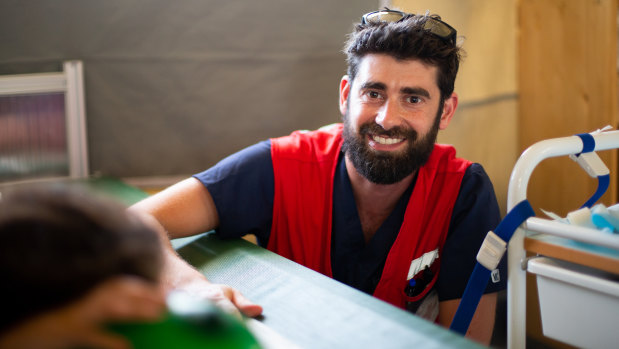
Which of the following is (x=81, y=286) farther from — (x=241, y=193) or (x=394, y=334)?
(x=241, y=193)

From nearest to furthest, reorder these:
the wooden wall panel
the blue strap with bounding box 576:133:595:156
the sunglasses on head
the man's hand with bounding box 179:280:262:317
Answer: the man's hand with bounding box 179:280:262:317
the blue strap with bounding box 576:133:595:156
the sunglasses on head
the wooden wall panel

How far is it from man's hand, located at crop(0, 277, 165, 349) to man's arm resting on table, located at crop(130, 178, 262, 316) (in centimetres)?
43

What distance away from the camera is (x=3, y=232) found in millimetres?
356

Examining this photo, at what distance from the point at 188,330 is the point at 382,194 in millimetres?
884

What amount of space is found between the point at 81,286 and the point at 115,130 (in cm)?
161

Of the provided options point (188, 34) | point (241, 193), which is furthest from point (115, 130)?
point (241, 193)

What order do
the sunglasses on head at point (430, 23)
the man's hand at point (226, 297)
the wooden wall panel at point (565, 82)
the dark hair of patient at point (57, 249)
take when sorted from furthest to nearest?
the wooden wall panel at point (565, 82) < the sunglasses on head at point (430, 23) < the man's hand at point (226, 297) < the dark hair of patient at point (57, 249)

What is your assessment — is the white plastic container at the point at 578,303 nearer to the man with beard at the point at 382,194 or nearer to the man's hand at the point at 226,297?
the man with beard at the point at 382,194

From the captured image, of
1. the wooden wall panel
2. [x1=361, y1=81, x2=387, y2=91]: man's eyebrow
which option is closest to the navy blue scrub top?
[x1=361, y1=81, x2=387, y2=91]: man's eyebrow

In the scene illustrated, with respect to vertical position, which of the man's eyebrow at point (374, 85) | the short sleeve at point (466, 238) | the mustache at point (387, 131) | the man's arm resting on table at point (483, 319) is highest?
the man's eyebrow at point (374, 85)

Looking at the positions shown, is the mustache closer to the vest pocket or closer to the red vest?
the red vest

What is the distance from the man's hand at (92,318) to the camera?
0.35 meters


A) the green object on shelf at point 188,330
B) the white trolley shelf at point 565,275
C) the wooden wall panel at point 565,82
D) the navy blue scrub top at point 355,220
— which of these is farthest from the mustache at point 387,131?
the wooden wall panel at point 565,82

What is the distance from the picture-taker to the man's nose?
46.0 inches
